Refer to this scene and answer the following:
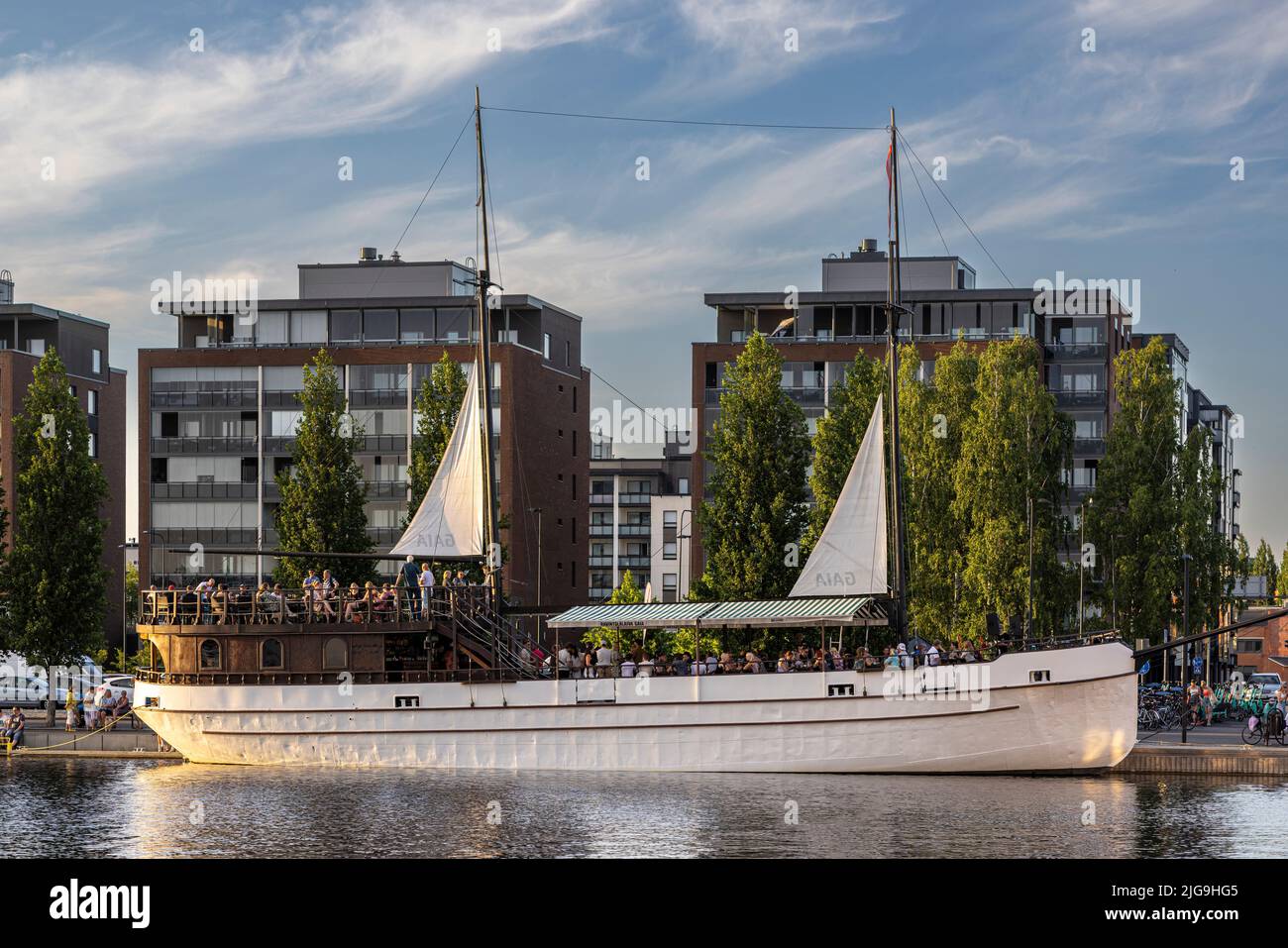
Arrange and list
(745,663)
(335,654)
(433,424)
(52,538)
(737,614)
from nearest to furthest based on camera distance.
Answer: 1. (745,663)
2. (737,614)
3. (335,654)
4. (52,538)
5. (433,424)

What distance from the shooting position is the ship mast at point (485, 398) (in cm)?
5375

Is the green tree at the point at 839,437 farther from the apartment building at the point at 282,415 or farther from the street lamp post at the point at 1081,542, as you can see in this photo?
the apartment building at the point at 282,415

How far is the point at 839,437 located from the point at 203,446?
42206mm

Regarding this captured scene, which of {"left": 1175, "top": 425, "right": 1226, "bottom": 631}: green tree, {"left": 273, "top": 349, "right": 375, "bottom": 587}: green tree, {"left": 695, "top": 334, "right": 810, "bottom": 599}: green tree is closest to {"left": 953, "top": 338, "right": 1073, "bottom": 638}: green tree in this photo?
{"left": 1175, "top": 425, "right": 1226, "bottom": 631}: green tree

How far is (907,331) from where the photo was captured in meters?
101

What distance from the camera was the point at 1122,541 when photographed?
246 feet

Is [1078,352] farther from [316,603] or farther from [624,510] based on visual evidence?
[316,603]

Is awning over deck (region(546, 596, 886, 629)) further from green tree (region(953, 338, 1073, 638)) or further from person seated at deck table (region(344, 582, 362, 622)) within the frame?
green tree (region(953, 338, 1073, 638))

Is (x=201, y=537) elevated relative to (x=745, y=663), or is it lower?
elevated

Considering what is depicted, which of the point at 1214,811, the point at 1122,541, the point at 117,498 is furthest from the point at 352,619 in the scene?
the point at 117,498

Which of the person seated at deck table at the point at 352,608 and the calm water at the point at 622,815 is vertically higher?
the person seated at deck table at the point at 352,608

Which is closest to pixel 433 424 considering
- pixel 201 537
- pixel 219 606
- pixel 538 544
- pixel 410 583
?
pixel 410 583

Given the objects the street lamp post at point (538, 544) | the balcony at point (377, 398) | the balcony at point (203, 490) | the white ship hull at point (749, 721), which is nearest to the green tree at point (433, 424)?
the street lamp post at point (538, 544)

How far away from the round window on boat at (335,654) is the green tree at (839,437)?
20.6 metres
